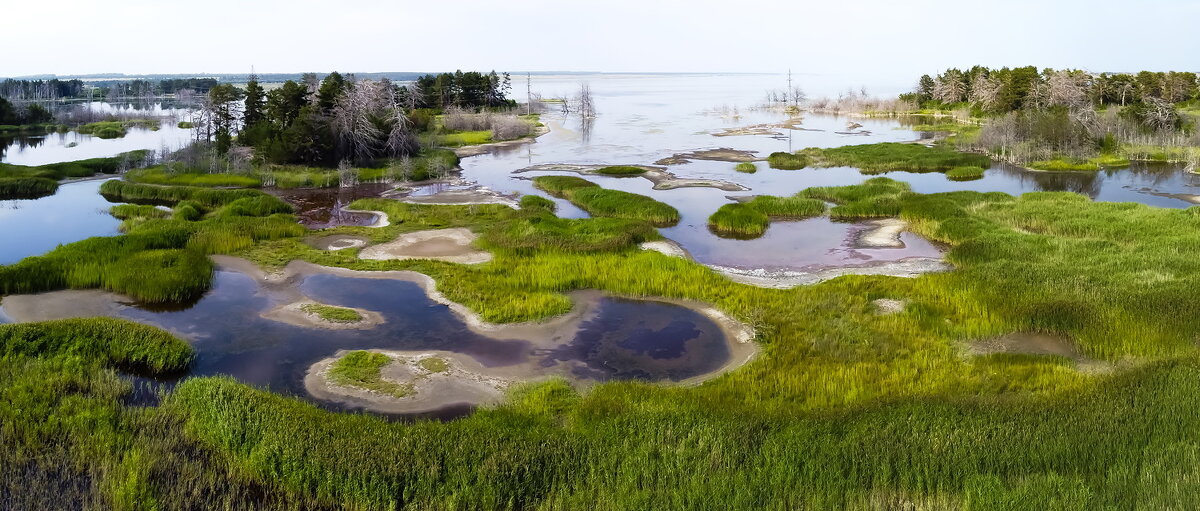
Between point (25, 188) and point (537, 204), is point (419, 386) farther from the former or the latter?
point (25, 188)

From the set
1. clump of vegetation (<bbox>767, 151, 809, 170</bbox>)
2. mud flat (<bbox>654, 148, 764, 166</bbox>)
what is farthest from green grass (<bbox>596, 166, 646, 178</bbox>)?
clump of vegetation (<bbox>767, 151, 809, 170</bbox>)

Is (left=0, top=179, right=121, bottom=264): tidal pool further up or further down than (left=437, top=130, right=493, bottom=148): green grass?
further down

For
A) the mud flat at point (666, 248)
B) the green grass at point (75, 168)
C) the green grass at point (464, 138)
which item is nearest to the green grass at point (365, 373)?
the mud flat at point (666, 248)

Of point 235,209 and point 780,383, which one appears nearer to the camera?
point 780,383

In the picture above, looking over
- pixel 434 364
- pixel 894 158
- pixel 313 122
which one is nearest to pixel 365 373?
pixel 434 364

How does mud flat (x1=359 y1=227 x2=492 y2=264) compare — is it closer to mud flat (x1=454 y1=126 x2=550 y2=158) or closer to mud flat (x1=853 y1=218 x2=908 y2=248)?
mud flat (x1=853 y1=218 x2=908 y2=248)

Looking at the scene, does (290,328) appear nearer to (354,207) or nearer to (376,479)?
(376,479)

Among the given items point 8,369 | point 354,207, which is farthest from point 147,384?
point 354,207
